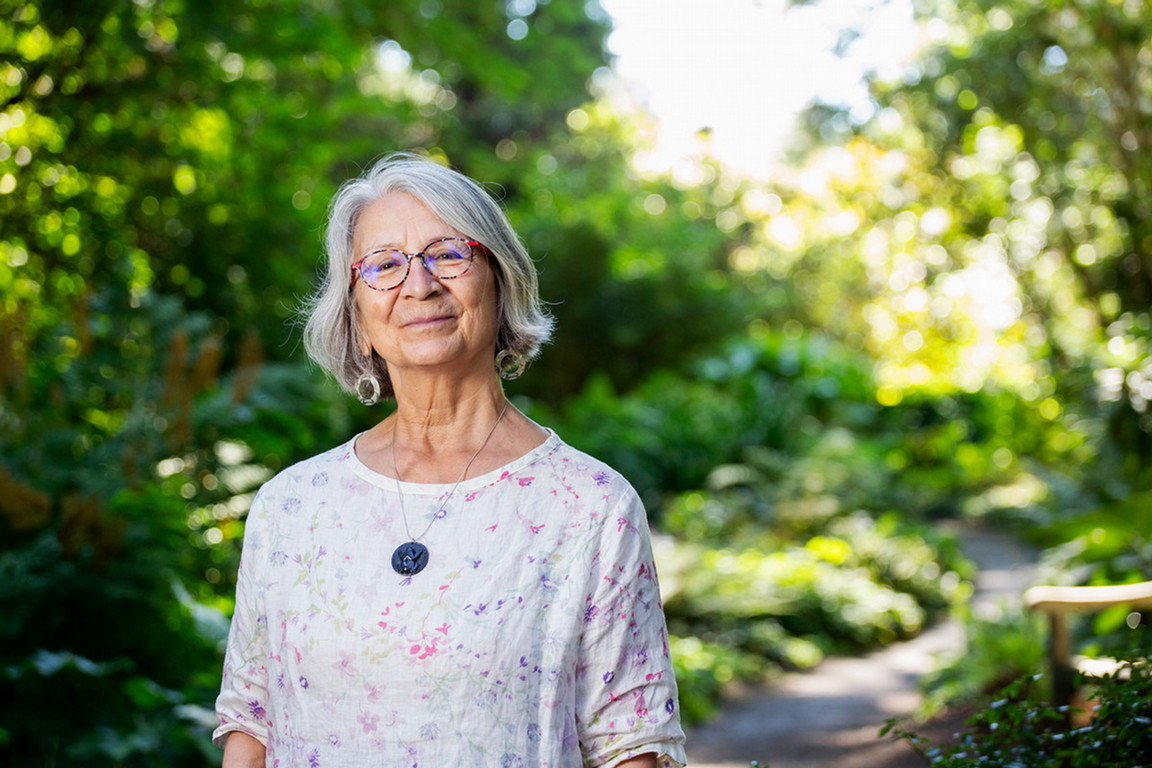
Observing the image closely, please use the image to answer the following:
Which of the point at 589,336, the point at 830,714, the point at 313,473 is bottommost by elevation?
the point at 830,714

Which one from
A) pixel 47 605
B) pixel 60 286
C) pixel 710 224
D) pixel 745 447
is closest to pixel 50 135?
pixel 60 286

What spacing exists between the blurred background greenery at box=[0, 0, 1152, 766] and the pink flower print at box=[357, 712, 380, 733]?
1.65 meters

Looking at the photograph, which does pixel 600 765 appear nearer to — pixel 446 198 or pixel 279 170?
pixel 446 198

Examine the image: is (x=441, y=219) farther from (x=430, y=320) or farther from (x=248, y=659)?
(x=248, y=659)

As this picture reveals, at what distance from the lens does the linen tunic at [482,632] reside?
1696mm

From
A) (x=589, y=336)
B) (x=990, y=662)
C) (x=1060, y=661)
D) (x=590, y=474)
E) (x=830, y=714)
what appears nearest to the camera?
(x=590, y=474)

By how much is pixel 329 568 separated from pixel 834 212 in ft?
74.4

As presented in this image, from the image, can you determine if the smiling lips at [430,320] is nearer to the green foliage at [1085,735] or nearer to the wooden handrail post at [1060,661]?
the green foliage at [1085,735]

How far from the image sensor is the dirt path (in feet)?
17.9

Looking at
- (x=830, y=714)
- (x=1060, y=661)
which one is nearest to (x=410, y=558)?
(x=1060, y=661)

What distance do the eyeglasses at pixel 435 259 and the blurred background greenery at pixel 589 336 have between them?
1322 millimetres

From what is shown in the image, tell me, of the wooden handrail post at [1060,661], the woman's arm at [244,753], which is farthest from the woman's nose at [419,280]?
the wooden handrail post at [1060,661]

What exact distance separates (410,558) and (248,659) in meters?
0.41

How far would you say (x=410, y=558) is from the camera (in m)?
1.77
